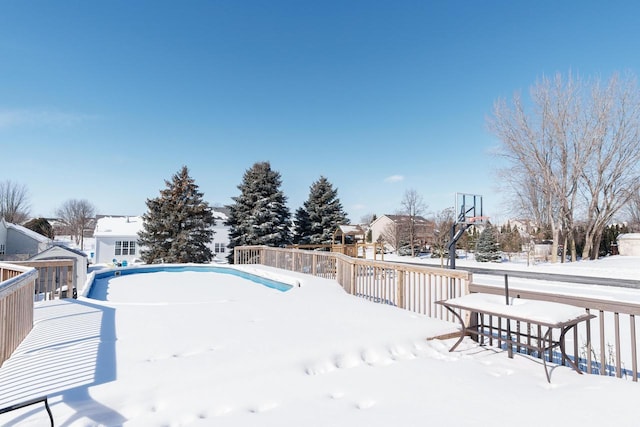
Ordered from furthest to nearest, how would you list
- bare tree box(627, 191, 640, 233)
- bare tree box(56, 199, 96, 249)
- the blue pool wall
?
bare tree box(56, 199, 96, 249) → bare tree box(627, 191, 640, 233) → the blue pool wall

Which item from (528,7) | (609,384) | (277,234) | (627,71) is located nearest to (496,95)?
(627,71)

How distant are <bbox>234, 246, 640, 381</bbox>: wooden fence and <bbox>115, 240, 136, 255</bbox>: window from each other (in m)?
18.6

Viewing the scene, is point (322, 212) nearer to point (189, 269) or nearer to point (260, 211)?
point (260, 211)

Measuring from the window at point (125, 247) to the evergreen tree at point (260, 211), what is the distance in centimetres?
878

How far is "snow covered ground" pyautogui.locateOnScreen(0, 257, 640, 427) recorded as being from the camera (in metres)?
2.26

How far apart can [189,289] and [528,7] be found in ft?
44.9

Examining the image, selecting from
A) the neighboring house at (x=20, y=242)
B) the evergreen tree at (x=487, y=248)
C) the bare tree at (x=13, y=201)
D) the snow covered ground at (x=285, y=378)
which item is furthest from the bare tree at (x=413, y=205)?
the bare tree at (x=13, y=201)

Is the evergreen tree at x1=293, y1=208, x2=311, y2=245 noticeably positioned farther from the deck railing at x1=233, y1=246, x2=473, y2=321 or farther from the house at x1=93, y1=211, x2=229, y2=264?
the deck railing at x1=233, y1=246, x2=473, y2=321

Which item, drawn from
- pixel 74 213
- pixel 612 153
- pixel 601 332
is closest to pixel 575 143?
pixel 612 153

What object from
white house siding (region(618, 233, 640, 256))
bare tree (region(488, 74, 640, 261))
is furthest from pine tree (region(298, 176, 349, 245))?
white house siding (region(618, 233, 640, 256))

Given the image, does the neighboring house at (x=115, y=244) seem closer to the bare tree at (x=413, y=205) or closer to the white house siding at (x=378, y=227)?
the bare tree at (x=413, y=205)

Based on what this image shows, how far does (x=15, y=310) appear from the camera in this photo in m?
3.57

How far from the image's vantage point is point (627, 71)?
1816 cm

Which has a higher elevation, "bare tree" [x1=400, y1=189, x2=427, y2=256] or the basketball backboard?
"bare tree" [x1=400, y1=189, x2=427, y2=256]
